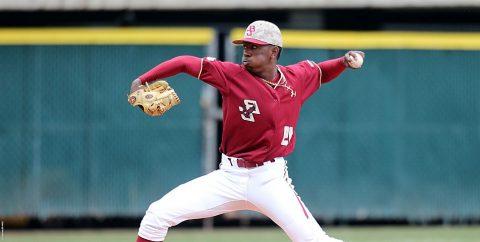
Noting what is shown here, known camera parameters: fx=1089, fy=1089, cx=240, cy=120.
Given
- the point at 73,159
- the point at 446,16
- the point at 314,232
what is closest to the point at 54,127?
the point at 73,159

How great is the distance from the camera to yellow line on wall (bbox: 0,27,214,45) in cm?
1365

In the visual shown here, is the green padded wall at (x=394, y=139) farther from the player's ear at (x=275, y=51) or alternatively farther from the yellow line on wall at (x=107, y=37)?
the player's ear at (x=275, y=51)

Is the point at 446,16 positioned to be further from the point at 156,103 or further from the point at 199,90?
the point at 156,103

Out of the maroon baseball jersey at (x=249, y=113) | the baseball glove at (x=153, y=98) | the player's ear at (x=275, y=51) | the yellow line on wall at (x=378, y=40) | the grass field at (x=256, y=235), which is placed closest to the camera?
the baseball glove at (x=153, y=98)

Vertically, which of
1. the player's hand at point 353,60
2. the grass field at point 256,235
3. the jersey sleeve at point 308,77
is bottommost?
the grass field at point 256,235

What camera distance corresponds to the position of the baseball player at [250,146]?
7484 mm

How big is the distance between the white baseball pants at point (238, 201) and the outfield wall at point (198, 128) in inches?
239

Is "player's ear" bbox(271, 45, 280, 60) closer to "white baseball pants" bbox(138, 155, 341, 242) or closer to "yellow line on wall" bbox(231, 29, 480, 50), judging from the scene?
"white baseball pants" bbox(138, 155, 341, 242)

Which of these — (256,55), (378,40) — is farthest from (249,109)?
(378,40)

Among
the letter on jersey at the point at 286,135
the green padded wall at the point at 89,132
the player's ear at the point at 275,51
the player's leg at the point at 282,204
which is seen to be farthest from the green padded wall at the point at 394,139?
the player's leg at the point at 282,204

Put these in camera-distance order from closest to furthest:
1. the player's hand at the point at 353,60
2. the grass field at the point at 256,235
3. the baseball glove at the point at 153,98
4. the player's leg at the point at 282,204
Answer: the player's leg at the point at 282,204 < the baseball glove at the point at 153,98 < the player's hand at the point at 353,60 < the grass field at the point at 256,235

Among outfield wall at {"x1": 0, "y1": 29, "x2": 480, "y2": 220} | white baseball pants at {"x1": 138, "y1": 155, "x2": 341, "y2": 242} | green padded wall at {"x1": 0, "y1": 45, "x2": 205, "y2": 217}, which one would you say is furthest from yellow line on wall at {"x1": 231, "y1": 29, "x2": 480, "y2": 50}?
white baseball pants at {"x1": 138, "y1": 155, "x2": 341, "y2": 242}

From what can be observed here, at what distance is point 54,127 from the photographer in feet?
45.0

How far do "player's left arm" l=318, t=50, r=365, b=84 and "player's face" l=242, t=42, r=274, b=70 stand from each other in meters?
0.60
